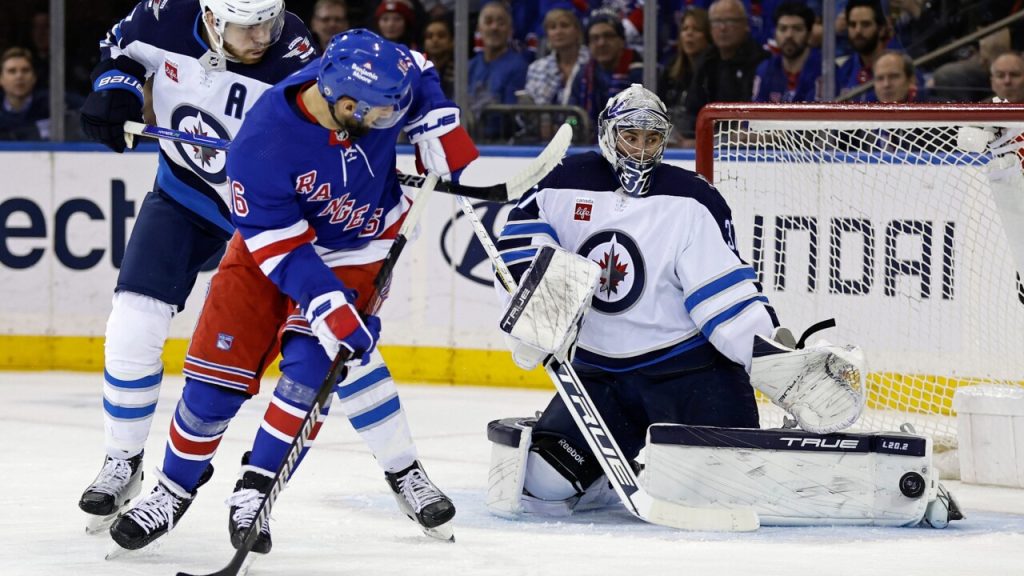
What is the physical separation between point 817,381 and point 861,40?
8.10 ft

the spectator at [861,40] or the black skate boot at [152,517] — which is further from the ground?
the spectator at [861,40]

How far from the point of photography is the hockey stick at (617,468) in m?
3.12

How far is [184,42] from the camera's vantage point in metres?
3.28

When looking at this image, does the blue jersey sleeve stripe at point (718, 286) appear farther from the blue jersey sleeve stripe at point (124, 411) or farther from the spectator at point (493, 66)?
the spectator at point (493, 66)

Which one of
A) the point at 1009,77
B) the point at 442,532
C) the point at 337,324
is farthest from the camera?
the point at 1009,77

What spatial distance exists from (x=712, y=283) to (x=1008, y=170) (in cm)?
76

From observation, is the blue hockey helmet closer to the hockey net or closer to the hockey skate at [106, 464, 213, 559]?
the hockey skate at [106, 464, 213, 559]

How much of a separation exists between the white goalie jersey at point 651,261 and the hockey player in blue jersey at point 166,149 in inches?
24.2

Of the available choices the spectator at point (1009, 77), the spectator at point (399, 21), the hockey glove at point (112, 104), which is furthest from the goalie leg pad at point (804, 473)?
the spectator at point (399, 21)

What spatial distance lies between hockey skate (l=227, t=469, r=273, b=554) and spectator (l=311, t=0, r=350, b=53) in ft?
11.6

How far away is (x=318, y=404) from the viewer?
273 centimetres

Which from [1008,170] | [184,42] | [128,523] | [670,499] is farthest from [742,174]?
[128,523]

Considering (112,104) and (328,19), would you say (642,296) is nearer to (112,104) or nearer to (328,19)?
(112,104)

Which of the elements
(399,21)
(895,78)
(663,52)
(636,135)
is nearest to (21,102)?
(399,21)
